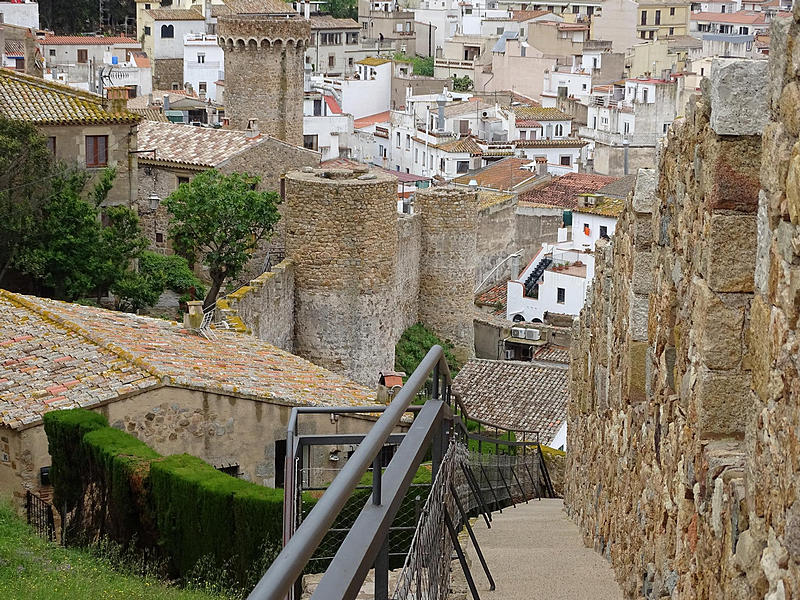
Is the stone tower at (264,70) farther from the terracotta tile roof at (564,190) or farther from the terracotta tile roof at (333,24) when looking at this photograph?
the terracotta tile roof at (333,24)

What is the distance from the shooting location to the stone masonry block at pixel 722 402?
15.6 feet

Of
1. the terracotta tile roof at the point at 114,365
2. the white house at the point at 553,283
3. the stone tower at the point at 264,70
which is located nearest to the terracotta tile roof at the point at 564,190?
the white house at the point at 553,283

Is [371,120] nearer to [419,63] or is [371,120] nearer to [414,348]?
[419,63]

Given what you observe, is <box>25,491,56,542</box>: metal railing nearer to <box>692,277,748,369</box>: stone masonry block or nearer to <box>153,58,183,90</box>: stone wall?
<box>692,277,748,369</box>: stone masonry block

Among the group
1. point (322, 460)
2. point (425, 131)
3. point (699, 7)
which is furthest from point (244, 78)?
point (699, 7)

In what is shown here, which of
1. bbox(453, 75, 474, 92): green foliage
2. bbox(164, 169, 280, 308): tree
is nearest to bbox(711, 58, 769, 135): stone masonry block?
bbox(164, 169, 280, 308): tree

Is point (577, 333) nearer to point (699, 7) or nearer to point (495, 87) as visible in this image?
point (495, 87)

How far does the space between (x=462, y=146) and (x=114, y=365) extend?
36.5m

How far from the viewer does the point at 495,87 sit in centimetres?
7619

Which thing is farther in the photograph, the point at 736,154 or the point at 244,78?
the point at 244,78

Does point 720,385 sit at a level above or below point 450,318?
above

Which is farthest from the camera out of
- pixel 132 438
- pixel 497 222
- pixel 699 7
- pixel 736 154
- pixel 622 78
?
pixel 699 7

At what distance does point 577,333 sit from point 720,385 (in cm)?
708

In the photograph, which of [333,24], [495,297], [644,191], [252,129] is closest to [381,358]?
[495,297]
